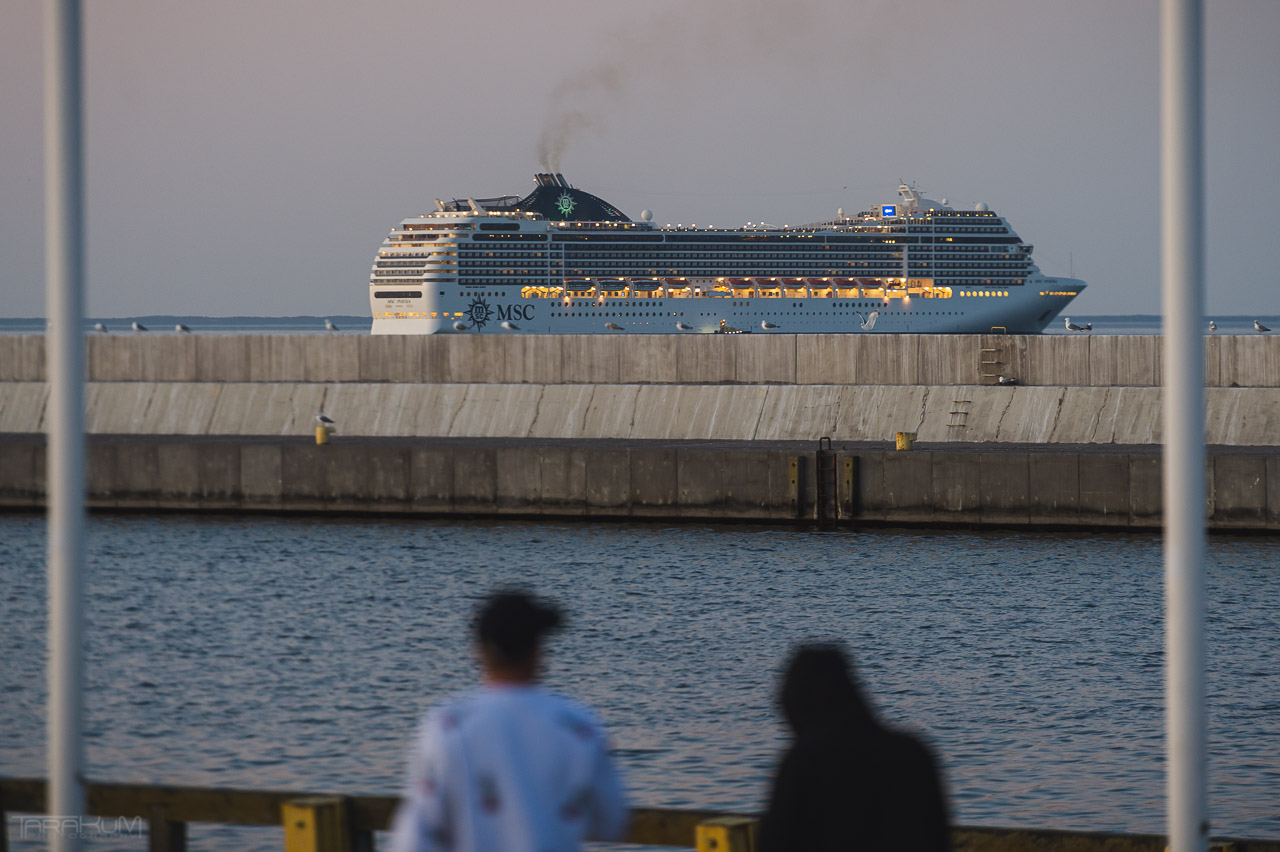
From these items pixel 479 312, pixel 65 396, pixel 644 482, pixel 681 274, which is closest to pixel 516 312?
pixel 479 312

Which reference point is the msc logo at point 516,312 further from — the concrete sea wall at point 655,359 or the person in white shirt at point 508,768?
the person in white shirt at point 508,768

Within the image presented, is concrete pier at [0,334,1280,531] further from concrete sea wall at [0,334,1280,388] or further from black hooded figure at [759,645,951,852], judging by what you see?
black hooded figure at [759,645,951,852]

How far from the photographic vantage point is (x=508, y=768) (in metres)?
3.55

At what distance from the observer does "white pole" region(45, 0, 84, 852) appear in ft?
16.3

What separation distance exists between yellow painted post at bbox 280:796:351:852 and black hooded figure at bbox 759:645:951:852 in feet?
7.08

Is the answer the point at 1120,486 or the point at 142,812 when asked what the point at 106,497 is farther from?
the point at 142,812

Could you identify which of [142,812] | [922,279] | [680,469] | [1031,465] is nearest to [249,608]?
[680,469]

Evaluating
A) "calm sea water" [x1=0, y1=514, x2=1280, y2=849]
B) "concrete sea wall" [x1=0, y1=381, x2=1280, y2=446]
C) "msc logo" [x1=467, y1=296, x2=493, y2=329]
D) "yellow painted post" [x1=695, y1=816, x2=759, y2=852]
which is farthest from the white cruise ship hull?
"yellow painted post" [x1=695, y1=816, x2=759, y2=852]

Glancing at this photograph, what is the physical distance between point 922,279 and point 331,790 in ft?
321

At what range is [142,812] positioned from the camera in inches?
226

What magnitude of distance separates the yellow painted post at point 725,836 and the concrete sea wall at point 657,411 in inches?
932

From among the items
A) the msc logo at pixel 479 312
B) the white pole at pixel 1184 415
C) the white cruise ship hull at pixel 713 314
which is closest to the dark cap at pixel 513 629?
the white pole at pixel 1184 415

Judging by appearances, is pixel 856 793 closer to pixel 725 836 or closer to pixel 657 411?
pixel 725 836

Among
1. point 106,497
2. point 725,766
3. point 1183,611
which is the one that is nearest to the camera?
point 1183,611
